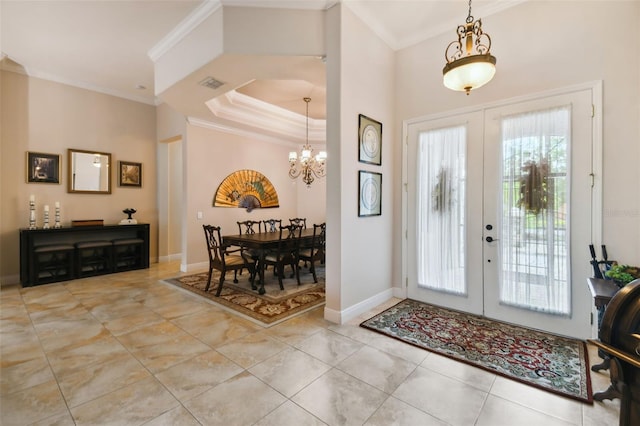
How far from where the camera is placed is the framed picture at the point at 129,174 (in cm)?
582

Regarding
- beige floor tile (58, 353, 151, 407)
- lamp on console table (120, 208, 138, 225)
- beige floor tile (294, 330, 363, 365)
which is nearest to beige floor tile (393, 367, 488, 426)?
beige floor tile (294, 330, 363, 365)

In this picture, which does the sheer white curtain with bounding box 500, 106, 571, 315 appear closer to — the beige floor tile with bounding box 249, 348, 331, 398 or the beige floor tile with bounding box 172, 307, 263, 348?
the beige floor tile with bounding box 249, 348, 331, 398

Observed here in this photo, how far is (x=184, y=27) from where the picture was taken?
358 centimetres

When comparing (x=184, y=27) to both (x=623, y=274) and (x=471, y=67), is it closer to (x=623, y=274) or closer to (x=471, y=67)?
(x=471, y=67)

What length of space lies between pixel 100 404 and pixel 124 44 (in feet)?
14.7

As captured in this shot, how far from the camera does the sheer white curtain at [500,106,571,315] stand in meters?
2.80

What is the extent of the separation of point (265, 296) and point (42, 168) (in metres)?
4.65

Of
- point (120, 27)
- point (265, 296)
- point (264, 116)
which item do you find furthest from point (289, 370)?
point (264, 116)

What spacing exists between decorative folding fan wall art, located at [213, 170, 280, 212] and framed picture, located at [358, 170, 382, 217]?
3.81 m

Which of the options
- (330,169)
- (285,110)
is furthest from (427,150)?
(285,110)

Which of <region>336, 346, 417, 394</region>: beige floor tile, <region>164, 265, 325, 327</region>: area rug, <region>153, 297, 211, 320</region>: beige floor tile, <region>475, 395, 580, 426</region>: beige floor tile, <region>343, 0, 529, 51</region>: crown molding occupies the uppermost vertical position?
<region>343, 0, 529, 51</region>: crown molding

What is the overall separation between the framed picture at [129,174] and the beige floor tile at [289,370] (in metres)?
5.40

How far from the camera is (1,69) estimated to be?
4.52 meters

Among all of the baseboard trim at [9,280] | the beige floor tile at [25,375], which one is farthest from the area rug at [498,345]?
the baseboard trim at [9,280]
